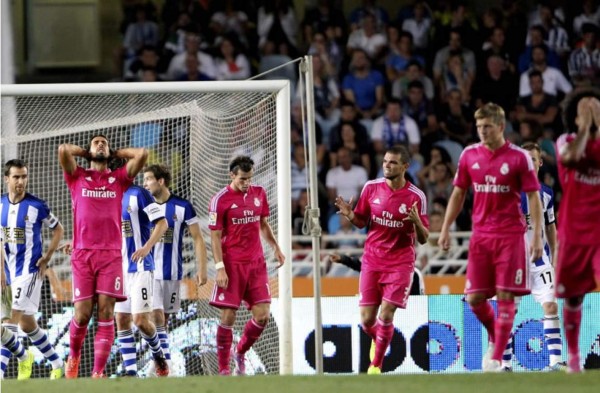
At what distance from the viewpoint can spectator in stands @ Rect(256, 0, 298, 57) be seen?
19672 millimetres

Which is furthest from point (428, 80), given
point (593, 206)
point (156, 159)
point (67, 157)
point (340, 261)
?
point (593, 206)

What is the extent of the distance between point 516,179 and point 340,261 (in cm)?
330

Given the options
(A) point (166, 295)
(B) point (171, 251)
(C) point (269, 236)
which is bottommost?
(A) point (166, 295)

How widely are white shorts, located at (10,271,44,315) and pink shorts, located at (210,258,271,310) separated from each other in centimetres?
158

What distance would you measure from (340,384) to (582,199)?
2.01 m

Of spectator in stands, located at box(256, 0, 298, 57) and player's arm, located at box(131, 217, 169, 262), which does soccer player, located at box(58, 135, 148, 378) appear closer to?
player's arm, located at box(131, 217, 169, 262)

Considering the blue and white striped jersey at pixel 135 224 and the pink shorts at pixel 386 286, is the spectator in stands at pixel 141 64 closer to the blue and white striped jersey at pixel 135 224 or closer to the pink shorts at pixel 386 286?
the blue and white striped jersey at pixel 135 224

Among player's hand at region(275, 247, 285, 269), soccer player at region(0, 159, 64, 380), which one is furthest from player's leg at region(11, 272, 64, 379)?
player's hand at region(275, 247, 285, 269)

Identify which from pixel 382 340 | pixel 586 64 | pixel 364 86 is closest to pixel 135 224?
pixel 382 340

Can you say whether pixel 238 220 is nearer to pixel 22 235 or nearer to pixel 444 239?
pixel 22 235

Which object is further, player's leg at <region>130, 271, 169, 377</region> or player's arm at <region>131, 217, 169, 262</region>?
player's leg at <region>130, 271, 169, 377</region>

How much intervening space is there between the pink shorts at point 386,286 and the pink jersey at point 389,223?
0.06 metres

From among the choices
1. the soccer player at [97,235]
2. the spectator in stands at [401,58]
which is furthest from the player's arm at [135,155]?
the spectator in stands at [401,58]

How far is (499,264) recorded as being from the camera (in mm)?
9711
